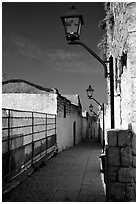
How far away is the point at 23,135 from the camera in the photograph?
6.38 metres

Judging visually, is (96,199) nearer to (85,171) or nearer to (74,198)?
(74,198)

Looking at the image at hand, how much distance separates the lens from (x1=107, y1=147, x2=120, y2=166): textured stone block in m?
3.48

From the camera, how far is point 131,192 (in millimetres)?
3381

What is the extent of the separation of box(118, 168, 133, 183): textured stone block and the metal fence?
9.07 feet

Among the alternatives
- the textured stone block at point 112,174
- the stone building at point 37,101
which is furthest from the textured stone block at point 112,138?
the stone building at point 37,101

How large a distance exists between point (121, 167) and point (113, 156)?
219 mm

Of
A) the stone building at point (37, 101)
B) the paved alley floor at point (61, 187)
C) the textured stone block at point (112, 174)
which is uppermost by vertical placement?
the stone building at point (37, 101)

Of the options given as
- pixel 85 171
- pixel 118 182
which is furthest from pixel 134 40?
pixel 85 171

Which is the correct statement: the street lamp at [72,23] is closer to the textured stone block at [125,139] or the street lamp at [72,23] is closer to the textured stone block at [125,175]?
the textured stone block at [125,139]

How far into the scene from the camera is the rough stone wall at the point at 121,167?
134 inches

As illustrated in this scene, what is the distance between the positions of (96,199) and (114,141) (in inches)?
60.2

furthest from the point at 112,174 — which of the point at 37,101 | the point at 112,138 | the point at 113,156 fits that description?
the point at 37,101

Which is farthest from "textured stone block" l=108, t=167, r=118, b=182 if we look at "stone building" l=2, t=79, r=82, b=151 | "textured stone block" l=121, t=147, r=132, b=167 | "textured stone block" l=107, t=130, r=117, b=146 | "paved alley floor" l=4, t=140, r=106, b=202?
"stone building" l=2, t=79, r=82, b=151

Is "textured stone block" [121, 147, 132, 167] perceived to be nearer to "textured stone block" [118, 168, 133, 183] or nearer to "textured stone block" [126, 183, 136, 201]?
"textured stone block" [118, 168, 133, 183]
